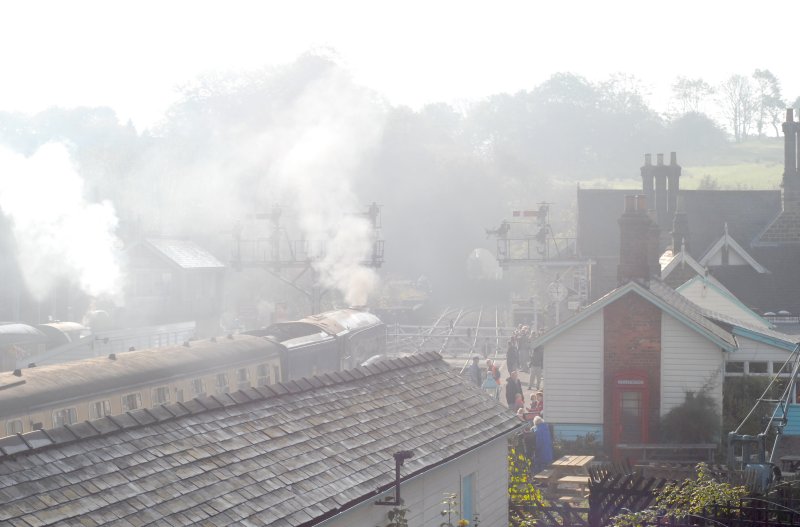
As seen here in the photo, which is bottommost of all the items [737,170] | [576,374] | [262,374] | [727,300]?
[262,374]

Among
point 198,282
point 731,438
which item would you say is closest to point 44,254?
point 198,282

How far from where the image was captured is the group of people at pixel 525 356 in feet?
88.6

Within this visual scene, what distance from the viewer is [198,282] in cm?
4844

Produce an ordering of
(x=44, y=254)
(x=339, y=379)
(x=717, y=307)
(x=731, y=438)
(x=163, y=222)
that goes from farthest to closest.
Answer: (x=163, y=222)
(x=44, y=254)
(x=717, y=307)
(x=731, y=438)
(x=339, y=379)

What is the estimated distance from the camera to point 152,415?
10.0m

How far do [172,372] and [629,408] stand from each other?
30.4 ft

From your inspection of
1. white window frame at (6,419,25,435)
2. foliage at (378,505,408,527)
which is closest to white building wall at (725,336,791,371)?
white window frame at (6,419,25,435)

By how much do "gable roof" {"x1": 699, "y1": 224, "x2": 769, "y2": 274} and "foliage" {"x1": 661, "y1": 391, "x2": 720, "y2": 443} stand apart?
577 inches

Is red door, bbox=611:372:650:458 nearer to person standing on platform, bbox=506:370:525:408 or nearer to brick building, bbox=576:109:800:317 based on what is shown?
person standing on platform, bbox=506:370:525:408

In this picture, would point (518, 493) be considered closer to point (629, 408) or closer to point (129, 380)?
point (629, 408)

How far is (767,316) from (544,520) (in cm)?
2076

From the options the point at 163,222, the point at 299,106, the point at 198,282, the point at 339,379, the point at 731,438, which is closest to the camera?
the point at 339,379

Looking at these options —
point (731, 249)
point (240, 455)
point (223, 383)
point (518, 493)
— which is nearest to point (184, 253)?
point (731, 249)

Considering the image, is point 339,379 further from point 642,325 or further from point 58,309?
point 58,309
